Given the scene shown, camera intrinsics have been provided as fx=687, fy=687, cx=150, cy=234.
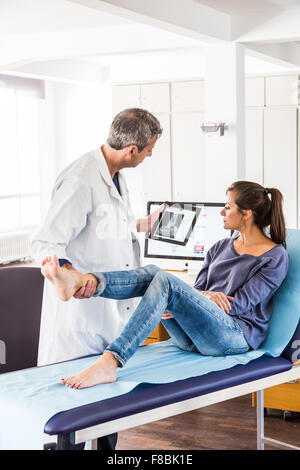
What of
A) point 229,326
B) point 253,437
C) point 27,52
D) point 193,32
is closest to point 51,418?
point 229,326

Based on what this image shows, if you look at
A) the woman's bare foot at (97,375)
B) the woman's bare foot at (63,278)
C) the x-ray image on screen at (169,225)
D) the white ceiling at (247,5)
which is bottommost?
the woman's bare foot at (97,375)

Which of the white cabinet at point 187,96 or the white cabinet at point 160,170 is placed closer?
the white cabinet at point 187,96

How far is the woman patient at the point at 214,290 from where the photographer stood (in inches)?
88.2

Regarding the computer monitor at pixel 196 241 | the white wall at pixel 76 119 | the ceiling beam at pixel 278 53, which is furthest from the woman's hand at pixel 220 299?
the white wall at pixel 76 119

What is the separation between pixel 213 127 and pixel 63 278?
250 centimetres

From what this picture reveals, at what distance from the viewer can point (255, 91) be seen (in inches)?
278

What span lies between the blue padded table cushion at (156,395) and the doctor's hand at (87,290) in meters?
0.34

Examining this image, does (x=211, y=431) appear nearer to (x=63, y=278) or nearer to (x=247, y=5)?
(x=63, y=278)

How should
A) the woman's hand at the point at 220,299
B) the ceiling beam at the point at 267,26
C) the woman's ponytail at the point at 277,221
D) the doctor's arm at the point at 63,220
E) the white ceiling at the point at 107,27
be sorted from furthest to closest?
the ceiling beam at the point at 267,26 → the white ceiling at the point at 107,27 → the woman's ponytail at the point at 277,221 → the woman's hand at the point at 220,299 → the doctor's arm at the point at 63,220

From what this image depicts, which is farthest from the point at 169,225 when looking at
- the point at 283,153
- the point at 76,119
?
the point at 76,119

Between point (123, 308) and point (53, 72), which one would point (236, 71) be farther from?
point (53, 72)

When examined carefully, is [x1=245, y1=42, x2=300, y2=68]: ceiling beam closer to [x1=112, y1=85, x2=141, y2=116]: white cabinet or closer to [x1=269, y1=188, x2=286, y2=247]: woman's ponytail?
[x1=112, y1=85, x2=141, y2=116]: white cabinet

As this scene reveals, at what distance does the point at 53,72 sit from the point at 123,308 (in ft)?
15.6

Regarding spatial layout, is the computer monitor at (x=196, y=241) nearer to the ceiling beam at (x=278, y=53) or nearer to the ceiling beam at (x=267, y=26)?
the ceiling beam at (x=267, y=26)
